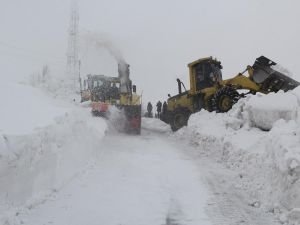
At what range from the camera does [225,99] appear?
19.6m

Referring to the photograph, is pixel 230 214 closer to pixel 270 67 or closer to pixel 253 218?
pixel 253 218

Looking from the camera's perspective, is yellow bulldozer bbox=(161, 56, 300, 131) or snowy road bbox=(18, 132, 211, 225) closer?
snowy road bbox=(18, 132, 211, 225)

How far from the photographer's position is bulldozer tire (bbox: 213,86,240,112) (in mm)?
19484

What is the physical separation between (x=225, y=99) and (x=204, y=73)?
2.44 meters

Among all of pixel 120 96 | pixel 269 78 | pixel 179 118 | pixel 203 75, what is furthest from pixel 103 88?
pixel 269 78

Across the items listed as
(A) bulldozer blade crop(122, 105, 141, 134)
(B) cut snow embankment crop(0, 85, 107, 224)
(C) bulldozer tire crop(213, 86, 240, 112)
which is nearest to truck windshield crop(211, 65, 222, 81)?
(C) bulldozer tire crop(213, 86, 240, 112)

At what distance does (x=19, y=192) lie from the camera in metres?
6.94

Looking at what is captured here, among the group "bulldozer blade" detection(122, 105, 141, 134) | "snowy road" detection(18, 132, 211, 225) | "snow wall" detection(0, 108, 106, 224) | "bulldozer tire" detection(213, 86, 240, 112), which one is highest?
"bulldozer tire" detection(213, 86, 240, 112)

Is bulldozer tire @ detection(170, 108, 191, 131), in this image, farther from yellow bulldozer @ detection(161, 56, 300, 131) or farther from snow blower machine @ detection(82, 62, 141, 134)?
snow blower machine @ detection(82, 62, 141, 134)

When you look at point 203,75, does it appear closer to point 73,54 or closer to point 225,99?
point 225,99

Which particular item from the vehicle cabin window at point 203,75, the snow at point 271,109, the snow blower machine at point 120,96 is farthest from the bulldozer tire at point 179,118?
the snow at point 271,109

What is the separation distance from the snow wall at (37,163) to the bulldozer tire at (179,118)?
12.5m

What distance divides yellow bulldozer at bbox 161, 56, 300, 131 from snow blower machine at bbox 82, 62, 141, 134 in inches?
94.5

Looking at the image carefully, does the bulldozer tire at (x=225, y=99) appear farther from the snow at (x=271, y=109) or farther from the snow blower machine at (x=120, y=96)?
the snow at (x=271, y=109)
